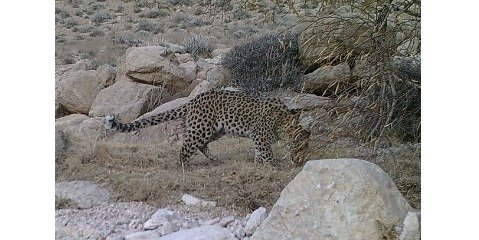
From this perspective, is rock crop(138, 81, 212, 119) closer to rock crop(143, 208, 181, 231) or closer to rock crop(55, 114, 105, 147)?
rock crop(55, 114, 105, 147)

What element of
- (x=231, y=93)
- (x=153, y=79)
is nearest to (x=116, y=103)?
(x=153, y=79)

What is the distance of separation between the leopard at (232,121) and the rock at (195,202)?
43.2 inches

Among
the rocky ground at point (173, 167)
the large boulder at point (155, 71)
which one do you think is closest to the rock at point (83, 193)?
the rocky ground at point (173, 167)

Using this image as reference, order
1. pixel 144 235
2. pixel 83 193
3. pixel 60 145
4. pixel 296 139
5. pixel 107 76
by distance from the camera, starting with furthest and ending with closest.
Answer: pixel 107 76, pixel 60 145, pixel 296 139, pixel 83 193, pixel 144 235

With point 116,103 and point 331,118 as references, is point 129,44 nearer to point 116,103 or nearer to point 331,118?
point 116,103

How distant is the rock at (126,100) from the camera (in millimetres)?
9008

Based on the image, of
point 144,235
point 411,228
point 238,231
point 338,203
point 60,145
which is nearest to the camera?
point 411,228

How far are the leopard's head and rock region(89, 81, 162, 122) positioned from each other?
3064 millimetres

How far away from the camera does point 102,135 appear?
8.28 meters

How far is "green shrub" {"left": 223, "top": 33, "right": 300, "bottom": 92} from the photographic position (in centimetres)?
889

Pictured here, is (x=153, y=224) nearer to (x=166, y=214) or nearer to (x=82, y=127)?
(x=166, y=214)

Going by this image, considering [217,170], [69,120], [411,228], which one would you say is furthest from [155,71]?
[411,228]

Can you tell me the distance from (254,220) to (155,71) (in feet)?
17.0

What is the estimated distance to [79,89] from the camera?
9789 millimetres
